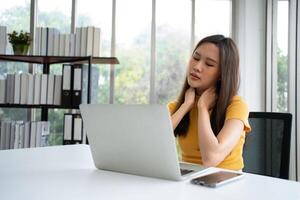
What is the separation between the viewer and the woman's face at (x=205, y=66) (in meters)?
1.34

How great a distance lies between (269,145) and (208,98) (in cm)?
38

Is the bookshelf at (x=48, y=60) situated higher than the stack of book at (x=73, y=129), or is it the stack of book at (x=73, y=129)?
the bookshelf at (x=48, y=60)

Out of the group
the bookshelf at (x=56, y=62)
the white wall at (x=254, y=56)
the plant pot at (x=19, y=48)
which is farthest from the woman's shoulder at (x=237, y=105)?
the plant pot at (x=19, y=48)

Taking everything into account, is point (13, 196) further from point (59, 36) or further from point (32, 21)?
point (32, 21)

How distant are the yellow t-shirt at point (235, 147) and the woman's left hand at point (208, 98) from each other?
84 millimetres

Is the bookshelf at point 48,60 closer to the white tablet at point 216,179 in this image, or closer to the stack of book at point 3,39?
the stack of book at point 3,39

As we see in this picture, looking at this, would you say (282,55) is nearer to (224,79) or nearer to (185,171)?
(224,79)

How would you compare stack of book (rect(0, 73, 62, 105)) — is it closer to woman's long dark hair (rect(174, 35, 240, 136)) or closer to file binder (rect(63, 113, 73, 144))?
file binder (rect(63, 113, 73, 144))

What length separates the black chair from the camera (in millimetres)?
1354

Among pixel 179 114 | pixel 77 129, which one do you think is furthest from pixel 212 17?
pixel 179 114

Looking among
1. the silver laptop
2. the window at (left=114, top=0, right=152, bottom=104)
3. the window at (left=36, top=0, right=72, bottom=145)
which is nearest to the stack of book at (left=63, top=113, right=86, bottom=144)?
the window at (left=36, top=0, right=72, bottom=145)

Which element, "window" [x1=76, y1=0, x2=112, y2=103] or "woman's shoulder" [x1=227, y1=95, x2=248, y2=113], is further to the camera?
"window" [x1=76, y1=0, x2=112, y2=103]

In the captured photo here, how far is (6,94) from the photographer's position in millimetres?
2689

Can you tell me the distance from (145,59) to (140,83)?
26 centimetres
